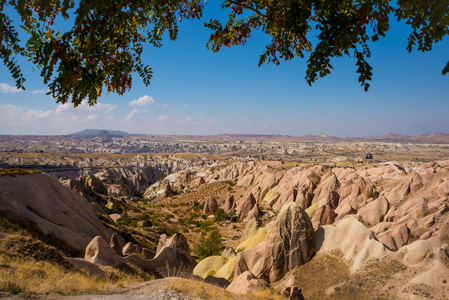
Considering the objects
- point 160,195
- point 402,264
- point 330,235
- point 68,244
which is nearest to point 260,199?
point 160,195

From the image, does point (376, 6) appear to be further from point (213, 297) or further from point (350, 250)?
point (350, 250)

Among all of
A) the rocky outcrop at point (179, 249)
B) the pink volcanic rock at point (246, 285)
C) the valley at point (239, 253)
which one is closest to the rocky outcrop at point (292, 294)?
the valley at point (239, 253)

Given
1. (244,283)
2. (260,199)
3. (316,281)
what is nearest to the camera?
(244,283)

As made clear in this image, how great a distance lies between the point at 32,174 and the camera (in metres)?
17.0

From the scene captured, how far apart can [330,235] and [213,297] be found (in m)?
12.5

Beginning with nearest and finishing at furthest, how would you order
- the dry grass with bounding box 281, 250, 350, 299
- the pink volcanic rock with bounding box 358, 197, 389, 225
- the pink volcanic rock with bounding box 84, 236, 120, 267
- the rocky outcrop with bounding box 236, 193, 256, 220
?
the pink volcanic rock with bounding box 84, 236, 120, 267 < the dry grass with bounding box 281, 250, 350, 299 < the pink volcanic rock with bounding box 358, 197, 389, 225 < the rocky outcrop with bounding box 236, 193, 256, 220

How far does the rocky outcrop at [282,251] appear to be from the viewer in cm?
1666

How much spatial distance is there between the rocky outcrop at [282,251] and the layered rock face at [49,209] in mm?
10216

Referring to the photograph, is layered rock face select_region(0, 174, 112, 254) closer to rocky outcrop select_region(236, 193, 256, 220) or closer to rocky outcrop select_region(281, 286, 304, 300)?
rocky outcrop select_region(281, 286, 304, 300)

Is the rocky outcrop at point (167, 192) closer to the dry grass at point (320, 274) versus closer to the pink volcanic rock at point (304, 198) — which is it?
the pink volcanic rock at point (304, 198)

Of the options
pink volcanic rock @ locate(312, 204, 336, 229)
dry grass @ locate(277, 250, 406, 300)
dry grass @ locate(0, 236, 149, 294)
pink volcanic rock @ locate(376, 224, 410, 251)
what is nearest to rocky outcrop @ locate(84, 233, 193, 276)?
dry grass @ locate(0, 236, 149, 294)

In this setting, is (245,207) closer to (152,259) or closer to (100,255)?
(152,259)

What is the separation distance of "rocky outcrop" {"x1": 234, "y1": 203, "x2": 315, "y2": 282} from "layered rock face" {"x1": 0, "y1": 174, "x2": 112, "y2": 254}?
1022cm

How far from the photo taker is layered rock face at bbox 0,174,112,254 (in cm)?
1293
